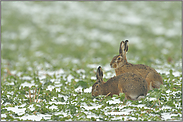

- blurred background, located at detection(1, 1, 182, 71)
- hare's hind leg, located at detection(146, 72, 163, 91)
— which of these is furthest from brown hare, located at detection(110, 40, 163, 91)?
blurred background, located at detection(1, 1, 182, 71)

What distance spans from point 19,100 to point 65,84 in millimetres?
1395

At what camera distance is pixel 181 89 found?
5566 millimetres

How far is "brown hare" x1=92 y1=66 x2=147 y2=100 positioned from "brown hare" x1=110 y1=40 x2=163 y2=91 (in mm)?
334

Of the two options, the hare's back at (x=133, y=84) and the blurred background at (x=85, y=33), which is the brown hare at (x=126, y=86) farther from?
the blurred background at (x=85, y=33)

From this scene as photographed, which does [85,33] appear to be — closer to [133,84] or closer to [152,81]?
[152,81]

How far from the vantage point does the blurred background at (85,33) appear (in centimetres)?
944

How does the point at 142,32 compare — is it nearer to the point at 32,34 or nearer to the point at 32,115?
the point at 32,34

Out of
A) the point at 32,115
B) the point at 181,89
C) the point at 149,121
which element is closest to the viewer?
the point at 149,121

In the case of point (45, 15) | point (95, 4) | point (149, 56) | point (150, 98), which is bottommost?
point (150, 98)

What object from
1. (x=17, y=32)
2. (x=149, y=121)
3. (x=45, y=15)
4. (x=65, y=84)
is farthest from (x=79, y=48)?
Result: (x=149, y=121)

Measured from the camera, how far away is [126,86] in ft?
16.2

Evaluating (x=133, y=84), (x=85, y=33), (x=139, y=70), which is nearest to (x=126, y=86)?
(x=133, y=84)

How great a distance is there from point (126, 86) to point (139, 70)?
66 centimetres

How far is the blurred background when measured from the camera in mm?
9438
